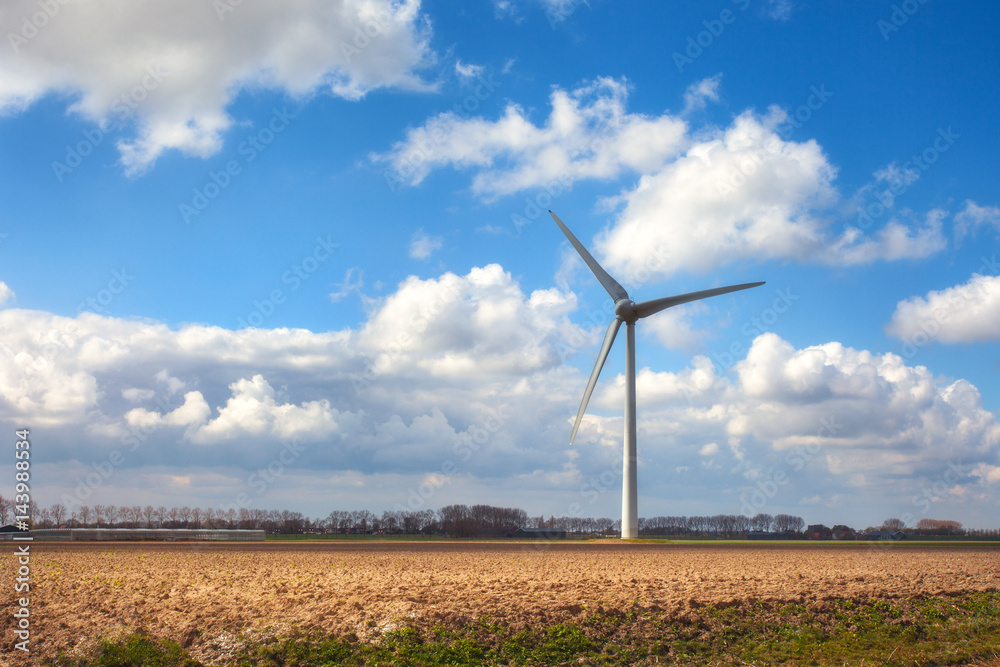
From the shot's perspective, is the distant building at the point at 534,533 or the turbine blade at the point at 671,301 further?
the distant building at the point at 534,533

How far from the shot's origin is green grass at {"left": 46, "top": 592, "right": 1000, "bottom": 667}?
71.9 ft

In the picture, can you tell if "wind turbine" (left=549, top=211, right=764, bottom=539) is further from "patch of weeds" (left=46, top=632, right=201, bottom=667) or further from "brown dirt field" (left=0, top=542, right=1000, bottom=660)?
"patch of weeds" (left=46, top=632, right=201, bottom=667)

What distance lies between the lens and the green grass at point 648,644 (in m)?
21.9

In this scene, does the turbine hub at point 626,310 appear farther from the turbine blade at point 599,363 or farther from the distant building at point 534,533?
the distant building at point 534,533

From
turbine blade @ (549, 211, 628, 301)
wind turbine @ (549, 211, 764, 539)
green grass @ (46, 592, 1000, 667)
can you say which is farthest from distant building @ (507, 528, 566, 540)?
green grass @ (46, 592, 1000, 667)

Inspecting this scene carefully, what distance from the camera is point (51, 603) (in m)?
27.1

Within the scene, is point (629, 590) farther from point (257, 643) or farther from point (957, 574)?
point (957, 574)

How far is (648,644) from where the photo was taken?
74.9 ft

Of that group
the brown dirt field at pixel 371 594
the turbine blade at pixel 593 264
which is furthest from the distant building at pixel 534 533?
the brown dirt field at pixel 371 594

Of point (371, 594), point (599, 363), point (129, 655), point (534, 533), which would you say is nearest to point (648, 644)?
point (371, 594)

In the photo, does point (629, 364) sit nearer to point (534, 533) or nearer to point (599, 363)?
point (599, 363)

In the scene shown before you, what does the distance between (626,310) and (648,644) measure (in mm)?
56164

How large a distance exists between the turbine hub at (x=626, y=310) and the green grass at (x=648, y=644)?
5278 centimetres

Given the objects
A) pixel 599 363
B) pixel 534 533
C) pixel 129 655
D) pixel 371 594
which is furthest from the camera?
pixel 534 533
